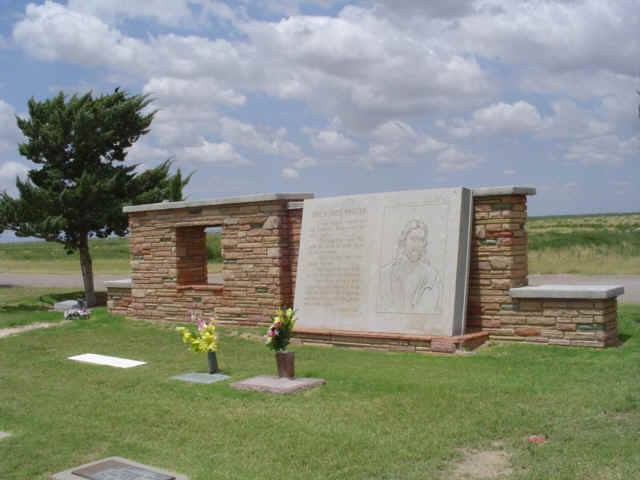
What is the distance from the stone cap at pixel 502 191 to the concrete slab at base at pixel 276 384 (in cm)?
415

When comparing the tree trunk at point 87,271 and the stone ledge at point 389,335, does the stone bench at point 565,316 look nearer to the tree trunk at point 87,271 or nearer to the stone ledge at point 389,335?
the stone ledge at point 389,335

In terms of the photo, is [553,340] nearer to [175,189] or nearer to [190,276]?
[190,276]

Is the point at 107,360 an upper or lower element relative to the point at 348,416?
lower

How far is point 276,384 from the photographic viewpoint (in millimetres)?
7734

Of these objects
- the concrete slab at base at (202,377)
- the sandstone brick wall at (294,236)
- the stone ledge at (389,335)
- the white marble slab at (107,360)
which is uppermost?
the sandstone brick wall at (294,236)

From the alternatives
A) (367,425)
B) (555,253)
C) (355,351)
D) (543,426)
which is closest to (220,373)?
(355,351)

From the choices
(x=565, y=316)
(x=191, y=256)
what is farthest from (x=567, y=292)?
(x=191, y=256)

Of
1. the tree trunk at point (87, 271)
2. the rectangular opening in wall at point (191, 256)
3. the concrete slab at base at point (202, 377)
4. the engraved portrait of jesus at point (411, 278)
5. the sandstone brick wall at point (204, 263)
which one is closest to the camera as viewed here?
the concrete slab at base at point (202, 377)

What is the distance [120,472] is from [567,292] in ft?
22.8

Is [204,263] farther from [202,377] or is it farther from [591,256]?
[591,256]

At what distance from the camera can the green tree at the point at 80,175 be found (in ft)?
62.1

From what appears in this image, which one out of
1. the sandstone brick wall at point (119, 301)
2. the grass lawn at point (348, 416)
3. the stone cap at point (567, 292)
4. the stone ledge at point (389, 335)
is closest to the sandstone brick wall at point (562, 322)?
the stone cap at point (567, 292)

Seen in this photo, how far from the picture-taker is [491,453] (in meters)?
5.21

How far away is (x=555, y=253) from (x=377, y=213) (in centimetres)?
2578
